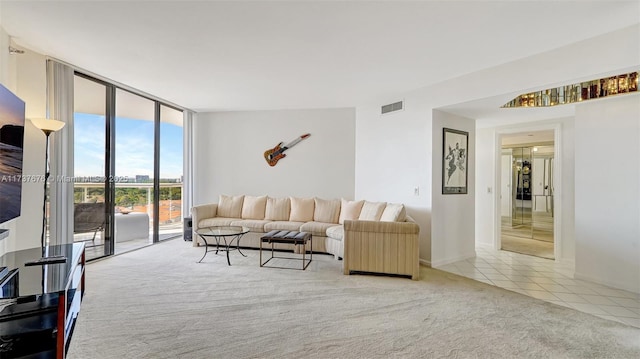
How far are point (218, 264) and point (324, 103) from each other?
3381 millimetres

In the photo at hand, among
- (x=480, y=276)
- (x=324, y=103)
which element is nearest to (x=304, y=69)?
(x=324, y=103)

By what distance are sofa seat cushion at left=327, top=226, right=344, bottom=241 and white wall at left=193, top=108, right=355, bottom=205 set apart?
125cm

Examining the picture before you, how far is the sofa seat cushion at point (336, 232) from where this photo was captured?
14.5 feet

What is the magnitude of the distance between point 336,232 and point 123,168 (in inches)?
145

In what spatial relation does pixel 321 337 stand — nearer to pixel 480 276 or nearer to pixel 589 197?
pixel 480 276

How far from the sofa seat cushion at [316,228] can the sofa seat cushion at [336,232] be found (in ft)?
0.41

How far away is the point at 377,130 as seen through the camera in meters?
5.21

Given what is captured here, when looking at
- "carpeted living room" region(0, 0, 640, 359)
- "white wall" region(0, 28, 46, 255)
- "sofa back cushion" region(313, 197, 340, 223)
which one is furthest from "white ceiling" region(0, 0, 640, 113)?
"sofa back cushion" region(313, 197, 340, 223)

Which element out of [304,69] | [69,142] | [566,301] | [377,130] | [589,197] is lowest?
[566,301]

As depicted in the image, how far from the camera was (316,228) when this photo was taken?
4.83 m

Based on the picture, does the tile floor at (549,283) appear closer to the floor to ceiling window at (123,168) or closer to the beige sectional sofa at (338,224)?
the beige sectional sofa at (338,224)

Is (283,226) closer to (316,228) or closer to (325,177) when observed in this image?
(316,228)

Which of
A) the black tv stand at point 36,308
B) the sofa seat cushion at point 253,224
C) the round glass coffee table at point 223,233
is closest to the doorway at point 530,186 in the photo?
the sofa seat cushion at point 253,224

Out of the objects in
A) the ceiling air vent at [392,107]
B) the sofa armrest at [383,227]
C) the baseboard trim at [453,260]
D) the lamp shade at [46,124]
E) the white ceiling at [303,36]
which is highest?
the white ceiling at [303,36]
